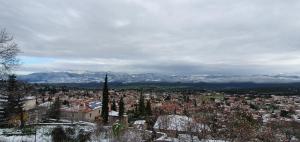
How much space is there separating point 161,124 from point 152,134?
1495mm

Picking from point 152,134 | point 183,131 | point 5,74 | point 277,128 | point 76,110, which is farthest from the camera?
point 76,110

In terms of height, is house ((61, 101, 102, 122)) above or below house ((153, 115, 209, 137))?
below

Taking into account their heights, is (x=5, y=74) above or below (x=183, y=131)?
above

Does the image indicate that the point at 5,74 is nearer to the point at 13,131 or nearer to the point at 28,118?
the point at 13,131

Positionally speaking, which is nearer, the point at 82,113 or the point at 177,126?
the point at 177,126

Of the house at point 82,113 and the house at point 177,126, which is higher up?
the house at point 177,126

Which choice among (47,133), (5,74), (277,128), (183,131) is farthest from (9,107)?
(5,74)

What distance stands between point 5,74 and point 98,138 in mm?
21959

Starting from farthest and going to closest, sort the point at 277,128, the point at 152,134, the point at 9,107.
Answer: the point at 9,107
the point at 152,134
the point at 277,128

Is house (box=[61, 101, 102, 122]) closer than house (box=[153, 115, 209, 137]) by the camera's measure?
No

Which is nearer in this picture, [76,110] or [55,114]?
[55,114]

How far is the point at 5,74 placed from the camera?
1094 centimetres

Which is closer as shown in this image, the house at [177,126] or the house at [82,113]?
the house at [177,126]

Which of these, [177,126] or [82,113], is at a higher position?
[177,126]
